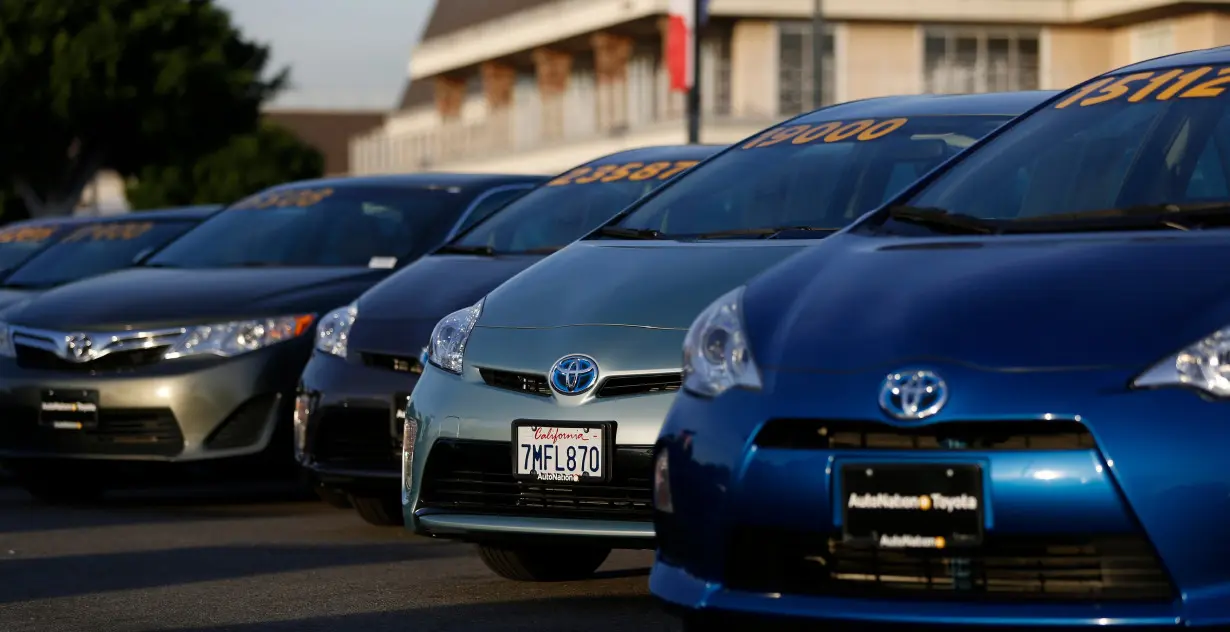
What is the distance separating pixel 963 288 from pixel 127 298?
5.92 metres

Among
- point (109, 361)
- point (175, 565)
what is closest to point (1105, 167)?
point (175, 565)

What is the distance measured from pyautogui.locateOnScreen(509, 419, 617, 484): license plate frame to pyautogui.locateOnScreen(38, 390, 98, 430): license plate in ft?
12.6

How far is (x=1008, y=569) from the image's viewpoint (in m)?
4.02

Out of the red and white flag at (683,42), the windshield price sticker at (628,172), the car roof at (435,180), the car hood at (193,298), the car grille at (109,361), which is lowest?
the car grille at (109,361)

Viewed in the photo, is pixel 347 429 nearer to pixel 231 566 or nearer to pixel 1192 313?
pixel 231 566

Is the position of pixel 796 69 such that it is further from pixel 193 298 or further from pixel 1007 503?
pixel 1007 503

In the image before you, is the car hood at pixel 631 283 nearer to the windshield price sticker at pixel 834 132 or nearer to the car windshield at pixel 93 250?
the windshield price sticker at pixel 834 132

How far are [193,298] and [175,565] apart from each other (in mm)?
2114

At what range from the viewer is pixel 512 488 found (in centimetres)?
600

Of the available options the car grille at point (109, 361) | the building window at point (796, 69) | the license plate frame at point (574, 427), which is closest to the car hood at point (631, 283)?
the license plate frame at point (574, 427)

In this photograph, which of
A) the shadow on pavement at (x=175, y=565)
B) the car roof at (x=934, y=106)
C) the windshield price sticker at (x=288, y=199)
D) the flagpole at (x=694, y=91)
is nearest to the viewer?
the shadow on pavement at (x=175, y=565)

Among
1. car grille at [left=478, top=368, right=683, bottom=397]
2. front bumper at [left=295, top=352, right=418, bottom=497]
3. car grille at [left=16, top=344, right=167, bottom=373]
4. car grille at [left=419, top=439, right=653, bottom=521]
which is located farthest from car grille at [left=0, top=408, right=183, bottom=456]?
car grille at [left=478, top=368, right=683, bottom=397]

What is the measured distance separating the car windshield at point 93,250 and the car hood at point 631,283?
22.0 ft

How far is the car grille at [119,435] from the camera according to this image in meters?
9.20
